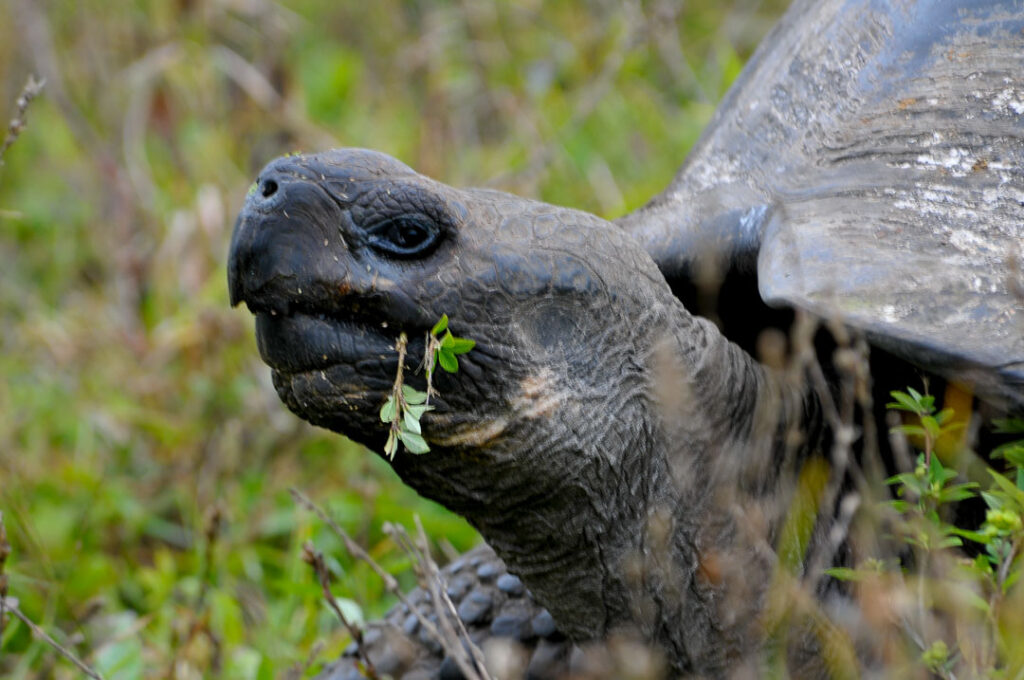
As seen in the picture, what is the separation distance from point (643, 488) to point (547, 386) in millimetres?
232

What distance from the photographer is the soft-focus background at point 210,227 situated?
2.62 meters

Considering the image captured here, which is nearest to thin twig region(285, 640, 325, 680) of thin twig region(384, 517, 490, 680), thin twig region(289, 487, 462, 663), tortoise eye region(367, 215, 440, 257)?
thin twig region(289, 487, 462, 663)

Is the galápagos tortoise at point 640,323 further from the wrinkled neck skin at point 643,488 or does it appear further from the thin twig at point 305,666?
the thin twig at point 305,666

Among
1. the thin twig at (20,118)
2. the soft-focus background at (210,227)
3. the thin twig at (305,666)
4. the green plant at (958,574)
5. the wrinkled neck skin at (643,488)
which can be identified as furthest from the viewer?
the soft-focus background at (210,227)

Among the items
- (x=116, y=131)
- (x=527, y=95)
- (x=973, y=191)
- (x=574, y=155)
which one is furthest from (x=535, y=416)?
(x=116, y=131)

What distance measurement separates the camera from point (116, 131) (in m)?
Answer: 4.94

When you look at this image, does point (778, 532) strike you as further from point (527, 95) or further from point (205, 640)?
point (527, 95)

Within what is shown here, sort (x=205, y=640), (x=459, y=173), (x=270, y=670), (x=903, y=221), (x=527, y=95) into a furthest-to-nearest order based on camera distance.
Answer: (x=527, y=95)
(x=459, y=173)
(x=205, y=640)
(x=270, y=670)
(x=903, y=221)

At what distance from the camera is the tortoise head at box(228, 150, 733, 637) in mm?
1567

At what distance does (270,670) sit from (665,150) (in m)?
2.56

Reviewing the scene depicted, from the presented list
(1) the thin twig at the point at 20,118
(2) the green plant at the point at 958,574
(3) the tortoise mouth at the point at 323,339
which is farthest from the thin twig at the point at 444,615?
(1) the thin twig at the point at 20,118

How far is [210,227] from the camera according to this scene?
403cm

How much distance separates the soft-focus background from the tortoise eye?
86cm

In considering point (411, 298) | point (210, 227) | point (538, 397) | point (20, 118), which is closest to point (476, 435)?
point (538, 397)
